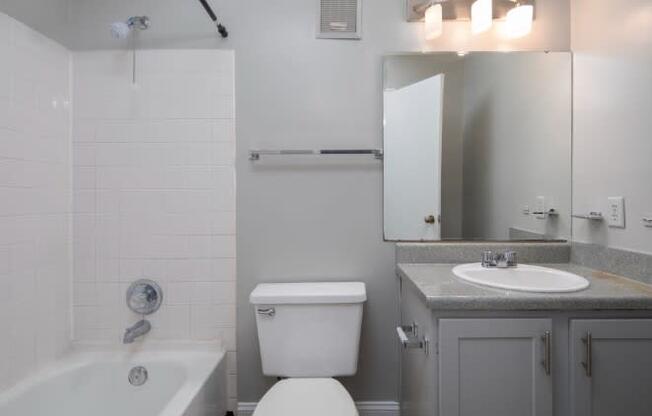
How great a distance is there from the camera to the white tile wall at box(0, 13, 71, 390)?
4.34 ft

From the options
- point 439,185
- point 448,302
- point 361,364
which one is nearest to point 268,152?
point 439,185

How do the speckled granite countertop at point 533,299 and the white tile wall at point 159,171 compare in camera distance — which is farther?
the white tile wall at point 159,171

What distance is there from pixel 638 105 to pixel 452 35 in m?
0.83

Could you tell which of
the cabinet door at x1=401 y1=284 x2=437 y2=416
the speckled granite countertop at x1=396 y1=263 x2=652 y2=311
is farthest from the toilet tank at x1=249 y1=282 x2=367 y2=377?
the speckled granite countertop at x1=396 y1=263 x2=652 y2=311

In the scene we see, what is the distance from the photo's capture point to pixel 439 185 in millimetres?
1577

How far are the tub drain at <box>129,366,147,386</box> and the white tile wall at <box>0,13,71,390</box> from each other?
0.40 m

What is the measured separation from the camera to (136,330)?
1.55 meters

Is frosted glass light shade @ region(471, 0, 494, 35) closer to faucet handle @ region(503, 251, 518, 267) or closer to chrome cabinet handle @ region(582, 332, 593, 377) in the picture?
faucet handle @ region(503, 251, 518, 267)

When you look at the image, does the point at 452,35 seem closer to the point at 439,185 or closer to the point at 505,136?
the point at 505,136

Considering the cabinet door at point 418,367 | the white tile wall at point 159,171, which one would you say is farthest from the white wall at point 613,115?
the white tile wall at point 159,171

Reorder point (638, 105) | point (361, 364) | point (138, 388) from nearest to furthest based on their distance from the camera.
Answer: point (638, 105), point (138, 388), point (361, 364)

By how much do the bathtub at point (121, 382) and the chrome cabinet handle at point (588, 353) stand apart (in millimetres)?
1381

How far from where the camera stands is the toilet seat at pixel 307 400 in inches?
44.6

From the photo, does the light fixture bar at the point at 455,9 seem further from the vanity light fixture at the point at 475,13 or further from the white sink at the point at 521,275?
the white sink at the point at 521,275
